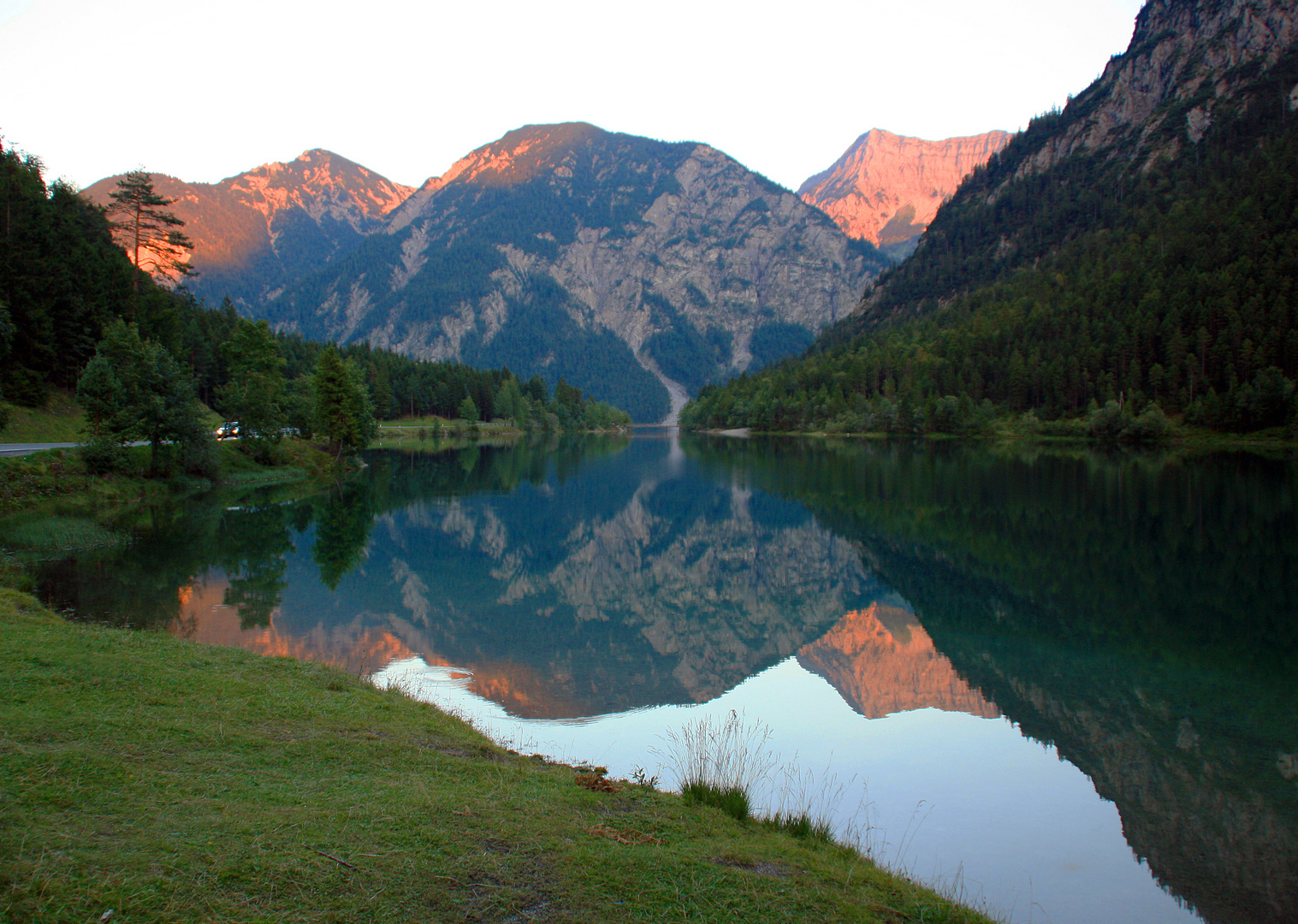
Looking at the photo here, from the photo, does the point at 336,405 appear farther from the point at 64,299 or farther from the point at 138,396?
the point at 138,396

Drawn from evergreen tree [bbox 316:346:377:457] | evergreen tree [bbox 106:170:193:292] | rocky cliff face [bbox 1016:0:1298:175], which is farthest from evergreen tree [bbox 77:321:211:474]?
rocky cliff face [bbox 1016:0:1298:175]

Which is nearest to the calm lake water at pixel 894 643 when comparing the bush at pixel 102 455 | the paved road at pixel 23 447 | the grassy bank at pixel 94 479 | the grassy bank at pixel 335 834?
the grassy bank at pixel 335 834

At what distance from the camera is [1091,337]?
110688mm

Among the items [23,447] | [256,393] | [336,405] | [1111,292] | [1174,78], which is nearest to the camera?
[23,447]

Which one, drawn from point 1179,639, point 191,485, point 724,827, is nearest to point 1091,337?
point 1179,639

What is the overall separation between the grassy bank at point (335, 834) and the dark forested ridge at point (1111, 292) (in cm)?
9730

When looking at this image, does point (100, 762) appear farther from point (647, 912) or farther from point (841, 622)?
point (841, 622)

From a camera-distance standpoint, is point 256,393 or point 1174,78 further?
point 1174,78

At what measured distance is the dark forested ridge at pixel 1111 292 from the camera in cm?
9306

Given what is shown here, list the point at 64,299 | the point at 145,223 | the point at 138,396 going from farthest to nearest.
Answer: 1. the point at 145,223
2. the point at 64,299
3. the point at 138,396

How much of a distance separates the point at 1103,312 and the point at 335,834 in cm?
13396

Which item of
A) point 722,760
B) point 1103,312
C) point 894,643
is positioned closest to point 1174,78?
point 1103,312

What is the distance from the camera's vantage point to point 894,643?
1814 cm

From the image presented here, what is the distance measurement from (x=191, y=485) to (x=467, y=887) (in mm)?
45951
